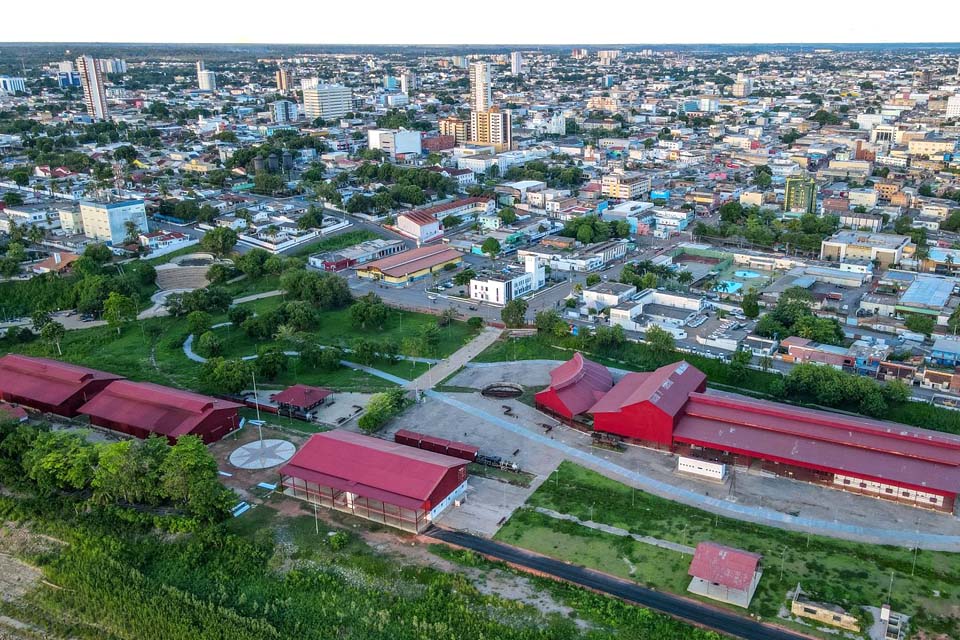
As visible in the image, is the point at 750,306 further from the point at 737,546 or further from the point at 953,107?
the point at 953,107

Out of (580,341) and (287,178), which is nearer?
(580,341)

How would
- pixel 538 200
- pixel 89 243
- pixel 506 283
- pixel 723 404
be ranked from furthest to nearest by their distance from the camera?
pixel 538 200 → pixel 89 243 → pixel 506 283 → pixel 723 404

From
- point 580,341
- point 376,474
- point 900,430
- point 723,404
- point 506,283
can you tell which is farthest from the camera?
point 506,283

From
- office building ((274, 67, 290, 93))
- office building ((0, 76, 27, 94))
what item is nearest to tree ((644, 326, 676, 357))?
office building ((274, 67, 290, 93))

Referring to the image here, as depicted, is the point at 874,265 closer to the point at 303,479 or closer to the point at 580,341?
the point at 580,341

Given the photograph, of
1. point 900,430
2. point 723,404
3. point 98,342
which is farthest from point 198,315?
point 900,430

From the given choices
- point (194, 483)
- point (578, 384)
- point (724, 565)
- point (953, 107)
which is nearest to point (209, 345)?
point (194, 483)
